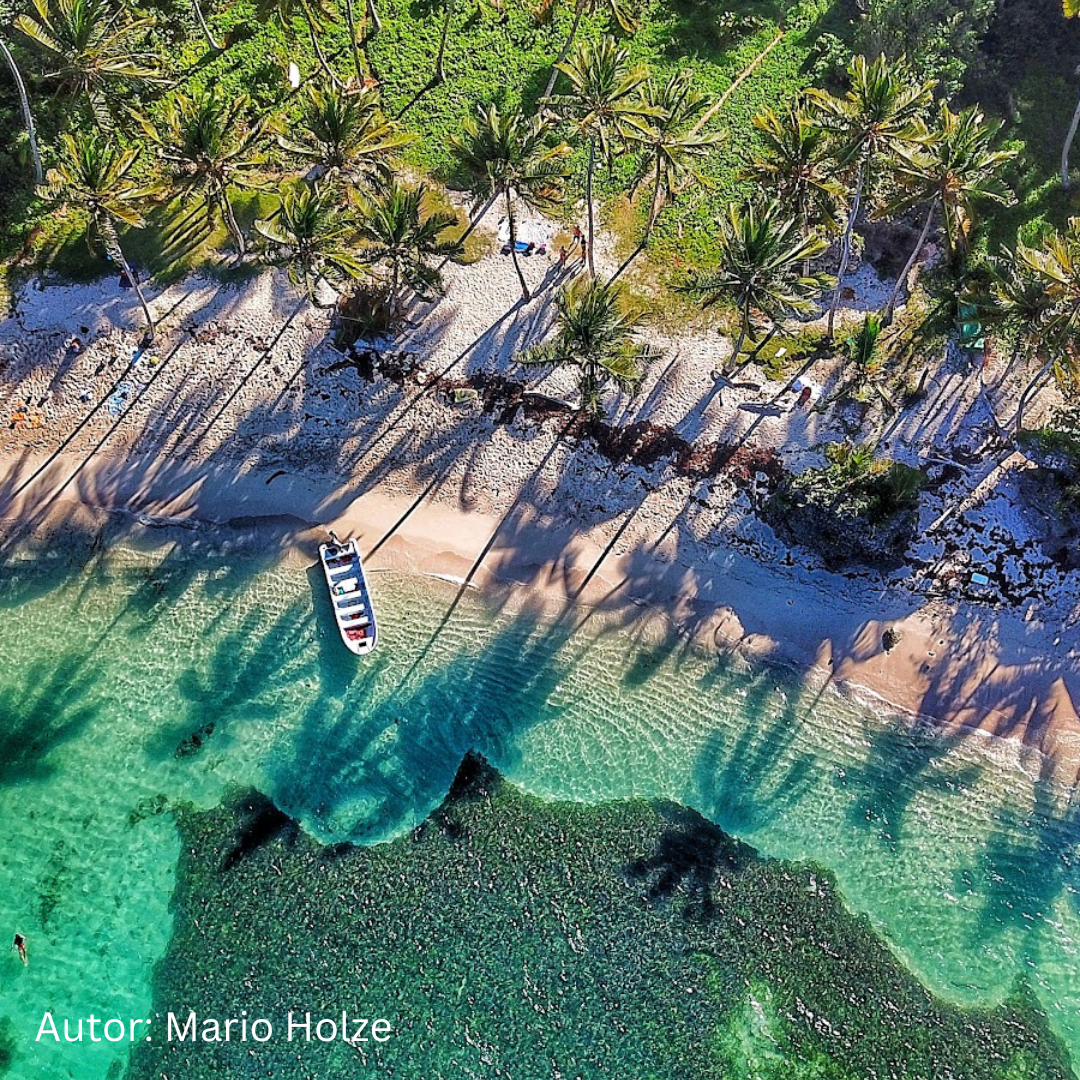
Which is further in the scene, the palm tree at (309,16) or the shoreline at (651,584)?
the palm tree at (309,16)

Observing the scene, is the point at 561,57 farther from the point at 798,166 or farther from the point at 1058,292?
the point at 1058,292

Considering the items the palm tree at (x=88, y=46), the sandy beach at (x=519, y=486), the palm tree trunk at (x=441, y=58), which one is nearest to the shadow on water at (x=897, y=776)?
the sandy beach at (x=519, y=486)

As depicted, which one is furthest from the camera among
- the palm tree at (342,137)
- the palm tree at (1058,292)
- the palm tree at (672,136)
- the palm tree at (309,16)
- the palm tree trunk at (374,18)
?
the palm tree trunk at (374,18)

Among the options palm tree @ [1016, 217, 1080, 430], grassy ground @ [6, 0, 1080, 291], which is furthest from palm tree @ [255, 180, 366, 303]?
palm tree @ [1016, 217, 1080, 430]

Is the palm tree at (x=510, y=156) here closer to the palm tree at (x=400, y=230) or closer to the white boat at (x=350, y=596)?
the palm tree at (x=400, y=230)

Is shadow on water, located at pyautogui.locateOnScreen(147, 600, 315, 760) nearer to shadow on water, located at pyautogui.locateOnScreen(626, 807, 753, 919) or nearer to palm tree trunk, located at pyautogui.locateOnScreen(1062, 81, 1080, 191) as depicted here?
shadow on water, located at pyautogui.locateOnScreen(626, 807, 753, 919)

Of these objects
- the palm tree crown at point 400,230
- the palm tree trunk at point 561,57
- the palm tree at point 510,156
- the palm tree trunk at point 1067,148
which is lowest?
the palm tree crown at point 400,230

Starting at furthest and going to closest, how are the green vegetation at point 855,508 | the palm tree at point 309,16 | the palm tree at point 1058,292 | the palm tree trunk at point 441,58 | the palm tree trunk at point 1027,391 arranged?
the palm tree trunk at point 441,58 → the palm tree at point 309,16 → the palm tree trunk at point 1027,391 → the green vegetation at point 855,508 → the palm tree at point 1058,292

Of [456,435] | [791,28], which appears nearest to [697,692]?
[456,435]
